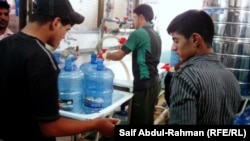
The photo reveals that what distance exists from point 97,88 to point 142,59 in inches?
24.7

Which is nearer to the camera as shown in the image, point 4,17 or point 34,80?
point 34,80

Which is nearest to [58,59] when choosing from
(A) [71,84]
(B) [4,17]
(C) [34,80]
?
(A) [71,84]

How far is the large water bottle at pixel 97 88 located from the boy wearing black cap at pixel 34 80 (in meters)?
0.63

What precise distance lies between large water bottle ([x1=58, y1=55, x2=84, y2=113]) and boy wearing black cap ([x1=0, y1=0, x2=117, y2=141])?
2.34 ft

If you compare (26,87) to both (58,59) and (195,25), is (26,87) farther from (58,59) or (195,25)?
(58,59)

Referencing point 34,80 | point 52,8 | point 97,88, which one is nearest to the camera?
point 34,80

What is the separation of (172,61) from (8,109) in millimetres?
3753

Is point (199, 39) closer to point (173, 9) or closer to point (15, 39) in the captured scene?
point (15, 39)

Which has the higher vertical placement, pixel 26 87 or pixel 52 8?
pixel 52 8

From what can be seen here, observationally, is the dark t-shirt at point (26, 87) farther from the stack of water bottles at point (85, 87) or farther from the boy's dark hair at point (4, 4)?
the boy's dark hair at point (4, 4)

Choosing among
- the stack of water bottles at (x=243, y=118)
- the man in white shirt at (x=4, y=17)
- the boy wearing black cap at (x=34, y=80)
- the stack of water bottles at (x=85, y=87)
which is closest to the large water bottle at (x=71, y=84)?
the stack of water bottles at (x=85, y=87)

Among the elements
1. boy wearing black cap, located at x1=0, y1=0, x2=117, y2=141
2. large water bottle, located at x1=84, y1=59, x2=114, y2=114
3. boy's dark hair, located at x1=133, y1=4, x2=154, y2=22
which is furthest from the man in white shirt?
boy's dark hair, located at x1=133, y1=4, x2=154, y2=22

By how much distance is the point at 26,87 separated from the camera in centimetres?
90

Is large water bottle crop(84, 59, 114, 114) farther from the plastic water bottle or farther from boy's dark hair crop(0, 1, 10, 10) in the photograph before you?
boy's dark hair crop(0, 1, 10, 10)
